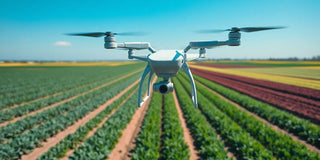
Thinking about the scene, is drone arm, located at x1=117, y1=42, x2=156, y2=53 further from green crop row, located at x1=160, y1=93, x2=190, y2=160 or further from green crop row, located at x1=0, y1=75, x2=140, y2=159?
green crop row, located at x1=0, y1=75, x2=140, y2=159

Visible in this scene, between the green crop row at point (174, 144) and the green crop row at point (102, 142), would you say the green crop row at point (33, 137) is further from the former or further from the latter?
the green crop row at point (174, 144)

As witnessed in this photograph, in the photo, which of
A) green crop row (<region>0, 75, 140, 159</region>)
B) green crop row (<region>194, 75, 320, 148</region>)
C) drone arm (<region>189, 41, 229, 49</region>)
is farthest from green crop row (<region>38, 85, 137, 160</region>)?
drone arm (<region>189, 41, 229, 49</region>)

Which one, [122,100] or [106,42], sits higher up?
[106,42]

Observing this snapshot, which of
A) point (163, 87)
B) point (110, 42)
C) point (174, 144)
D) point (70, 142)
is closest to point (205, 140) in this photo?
point (174, 144)

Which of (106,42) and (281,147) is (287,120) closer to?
(281,147)

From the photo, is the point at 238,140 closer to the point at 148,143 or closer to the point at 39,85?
the point at 148,143

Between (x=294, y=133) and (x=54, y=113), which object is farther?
(x=54, y=113)

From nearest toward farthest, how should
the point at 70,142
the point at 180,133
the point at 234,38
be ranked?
the point at 234,38 < the point at 70,142 < the point at 180,133

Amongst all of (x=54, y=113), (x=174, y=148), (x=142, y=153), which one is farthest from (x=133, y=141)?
(x=54, y=113)

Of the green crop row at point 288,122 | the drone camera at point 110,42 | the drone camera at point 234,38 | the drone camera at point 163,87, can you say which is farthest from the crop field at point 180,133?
the drone camera at point 110,42

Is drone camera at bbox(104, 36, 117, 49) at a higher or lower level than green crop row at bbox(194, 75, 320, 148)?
higher

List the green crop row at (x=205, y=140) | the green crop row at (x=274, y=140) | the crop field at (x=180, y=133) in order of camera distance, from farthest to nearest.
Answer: the green crop row at (x=205, y=140), the crop field at (x=180, y=133), the green crop row at (x=274, y=140)
